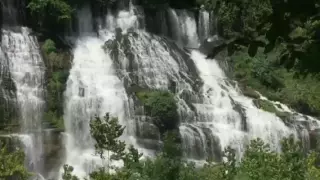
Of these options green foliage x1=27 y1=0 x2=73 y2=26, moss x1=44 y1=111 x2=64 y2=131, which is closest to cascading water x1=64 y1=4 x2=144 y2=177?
moss x1=44 y1=111 x2=64 y2=131

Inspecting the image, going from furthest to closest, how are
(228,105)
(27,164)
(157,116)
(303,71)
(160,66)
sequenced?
(160,66) → (228,105) → (157,116) → (27,164) → (303,71)

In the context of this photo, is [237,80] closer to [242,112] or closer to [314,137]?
[242,112]

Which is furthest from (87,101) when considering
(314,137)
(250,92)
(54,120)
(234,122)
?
(314,137)

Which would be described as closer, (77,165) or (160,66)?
(77,165)

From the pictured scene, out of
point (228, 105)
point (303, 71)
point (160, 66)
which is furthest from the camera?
point (160, 66)

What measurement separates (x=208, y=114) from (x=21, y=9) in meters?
12.0

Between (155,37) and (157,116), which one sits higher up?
(155,37)

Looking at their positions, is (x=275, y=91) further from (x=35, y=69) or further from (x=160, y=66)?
(x=35, y=69)

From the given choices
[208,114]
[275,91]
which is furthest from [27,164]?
[275,91]

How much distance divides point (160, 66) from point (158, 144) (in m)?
5.65

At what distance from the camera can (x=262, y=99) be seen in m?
27.5

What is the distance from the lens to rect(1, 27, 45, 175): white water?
22.4 m

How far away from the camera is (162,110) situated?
78.6 feet

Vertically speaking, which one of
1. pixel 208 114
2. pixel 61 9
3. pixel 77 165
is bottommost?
pixel 77 165
